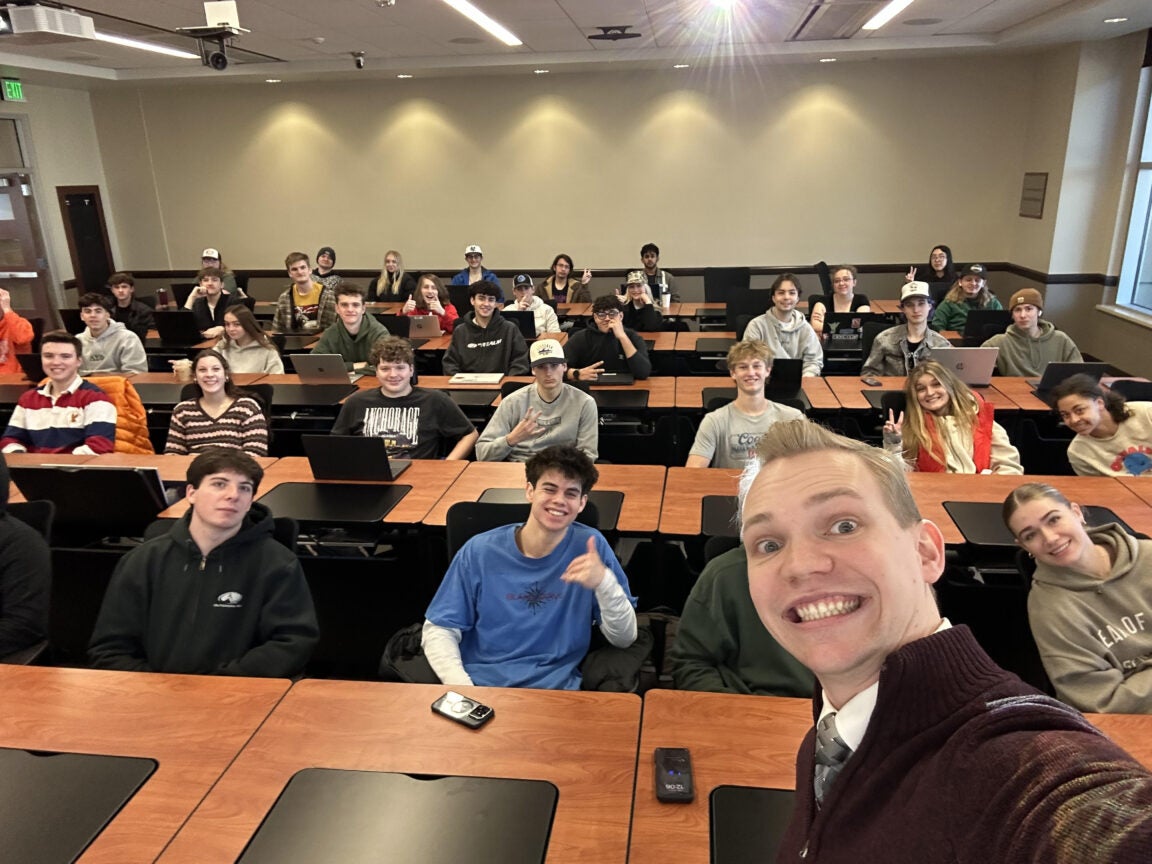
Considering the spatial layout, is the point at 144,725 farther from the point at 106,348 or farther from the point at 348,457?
the point at 106,348

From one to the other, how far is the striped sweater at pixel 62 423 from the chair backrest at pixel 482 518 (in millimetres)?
2527

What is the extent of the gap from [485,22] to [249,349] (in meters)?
3.42

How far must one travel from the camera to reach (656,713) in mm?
1649

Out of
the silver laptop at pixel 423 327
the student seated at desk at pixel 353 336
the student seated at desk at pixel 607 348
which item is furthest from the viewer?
the silver laptop at pixel 423 327

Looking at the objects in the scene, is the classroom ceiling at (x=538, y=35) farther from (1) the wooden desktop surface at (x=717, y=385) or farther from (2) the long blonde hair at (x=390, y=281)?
(1) the wooden desktop surface at (x=717, y=385)

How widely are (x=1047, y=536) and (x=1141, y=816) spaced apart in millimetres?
1785

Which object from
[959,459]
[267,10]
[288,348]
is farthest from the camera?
[288,348]

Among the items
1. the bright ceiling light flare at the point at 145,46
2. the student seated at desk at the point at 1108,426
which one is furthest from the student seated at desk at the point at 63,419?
the student seated at desk at the point at 1108,426

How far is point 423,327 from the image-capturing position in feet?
21.2

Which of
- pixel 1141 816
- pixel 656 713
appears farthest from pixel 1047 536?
pixel 1141 816

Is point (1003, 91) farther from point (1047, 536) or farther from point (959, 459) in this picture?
point (1047, 536)

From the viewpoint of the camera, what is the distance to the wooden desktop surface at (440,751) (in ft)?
4.45

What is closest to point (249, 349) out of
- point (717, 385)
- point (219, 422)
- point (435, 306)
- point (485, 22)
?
point (219, 422)

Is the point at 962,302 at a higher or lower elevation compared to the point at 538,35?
lower
